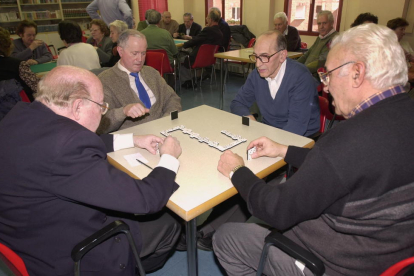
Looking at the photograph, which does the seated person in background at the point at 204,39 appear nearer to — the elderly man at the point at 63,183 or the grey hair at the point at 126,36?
the grey hair at the point at 126,36

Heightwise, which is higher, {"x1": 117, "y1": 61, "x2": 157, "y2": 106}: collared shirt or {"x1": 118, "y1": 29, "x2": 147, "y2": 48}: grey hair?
{"x1": 118, "y1": 29, "x2": 147, "y2": 48}: grey hair

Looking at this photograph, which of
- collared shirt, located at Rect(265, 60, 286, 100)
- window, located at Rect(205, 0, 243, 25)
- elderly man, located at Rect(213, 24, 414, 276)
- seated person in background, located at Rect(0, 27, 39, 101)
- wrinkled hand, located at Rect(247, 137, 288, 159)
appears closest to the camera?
elderly man, located at Rect(213, 24, 414, 276)

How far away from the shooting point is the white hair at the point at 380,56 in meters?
1.02

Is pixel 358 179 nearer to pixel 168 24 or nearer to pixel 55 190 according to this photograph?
pixel 55 190

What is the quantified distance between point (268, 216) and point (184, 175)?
451 millimetres

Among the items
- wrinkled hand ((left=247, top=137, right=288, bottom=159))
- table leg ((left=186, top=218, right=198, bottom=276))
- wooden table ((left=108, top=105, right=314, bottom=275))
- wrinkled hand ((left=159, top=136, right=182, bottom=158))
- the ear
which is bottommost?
table leg ((left=186, top=218, right=198, bottom=276))

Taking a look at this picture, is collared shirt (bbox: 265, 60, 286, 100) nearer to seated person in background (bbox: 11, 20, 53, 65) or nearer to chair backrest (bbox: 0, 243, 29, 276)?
chair backrest (bbox: 0, 243, 29, 276)

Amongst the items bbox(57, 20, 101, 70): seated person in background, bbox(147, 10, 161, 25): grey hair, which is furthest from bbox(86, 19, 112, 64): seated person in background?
bbox(57, 20, 101, 70): seated person in background

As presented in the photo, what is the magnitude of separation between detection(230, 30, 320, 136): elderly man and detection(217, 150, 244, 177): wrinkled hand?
2.93ft

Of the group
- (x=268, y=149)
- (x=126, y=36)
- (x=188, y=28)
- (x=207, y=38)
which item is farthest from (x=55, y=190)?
(x=188, y=28)

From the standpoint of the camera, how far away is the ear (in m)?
1.04

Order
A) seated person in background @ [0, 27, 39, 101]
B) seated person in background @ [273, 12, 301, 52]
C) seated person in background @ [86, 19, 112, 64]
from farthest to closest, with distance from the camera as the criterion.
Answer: seated person in background @ [273, 12, 301, 52], seated person in background @ [86, 19, 112, 64], seated person in background @ [0, 27, 39, 101]

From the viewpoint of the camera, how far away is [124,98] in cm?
225

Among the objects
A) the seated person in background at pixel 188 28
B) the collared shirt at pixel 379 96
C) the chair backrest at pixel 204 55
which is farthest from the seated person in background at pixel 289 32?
the collared shirt at pixel 379 96
